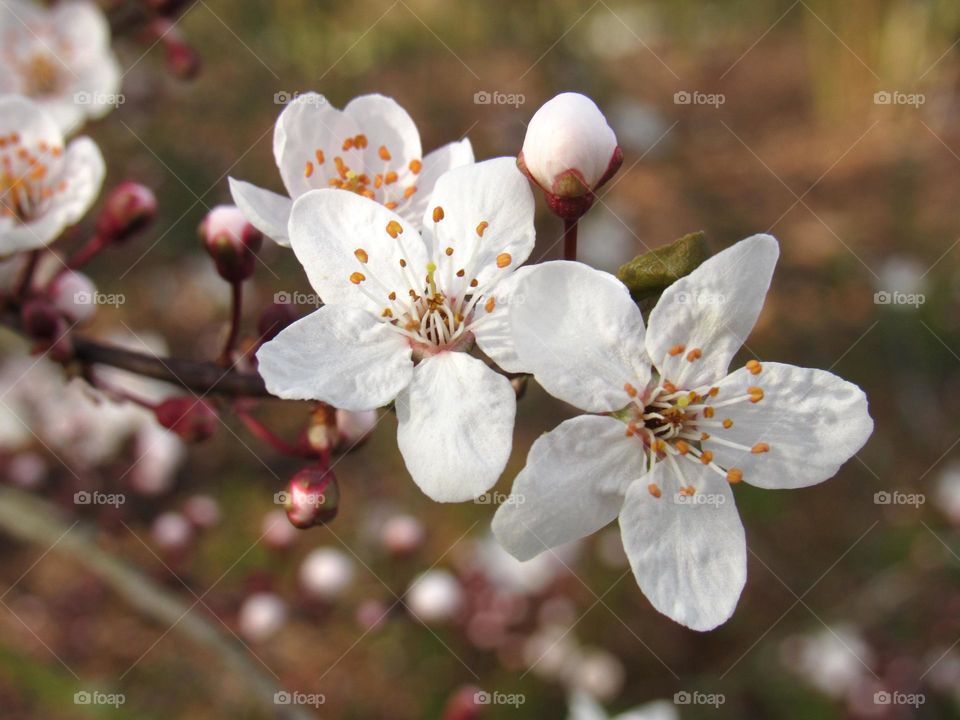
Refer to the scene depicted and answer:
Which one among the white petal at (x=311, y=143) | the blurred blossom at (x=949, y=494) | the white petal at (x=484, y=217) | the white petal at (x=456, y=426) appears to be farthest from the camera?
the blurred blossom at (x=949, y=494)

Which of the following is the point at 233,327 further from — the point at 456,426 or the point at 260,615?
the point at 260,615

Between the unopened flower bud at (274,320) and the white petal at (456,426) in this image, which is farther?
the unopened flower bud at (274,320)

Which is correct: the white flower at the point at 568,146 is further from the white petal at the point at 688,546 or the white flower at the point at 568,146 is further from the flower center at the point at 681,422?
the white petal at the point at 688,546

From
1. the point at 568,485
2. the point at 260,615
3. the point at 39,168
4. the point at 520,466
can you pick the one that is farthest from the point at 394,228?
the point at 520,466

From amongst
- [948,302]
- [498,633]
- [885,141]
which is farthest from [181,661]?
[885,141]

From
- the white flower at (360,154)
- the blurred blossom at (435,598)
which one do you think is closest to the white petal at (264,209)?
the white flower at (360,154)

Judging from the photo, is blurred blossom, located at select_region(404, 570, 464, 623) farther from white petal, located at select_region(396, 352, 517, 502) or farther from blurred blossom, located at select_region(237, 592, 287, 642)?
white petal, located at select_region(396, 352, 517, 502)

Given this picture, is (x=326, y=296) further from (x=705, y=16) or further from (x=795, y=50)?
(x=795, y=50)
